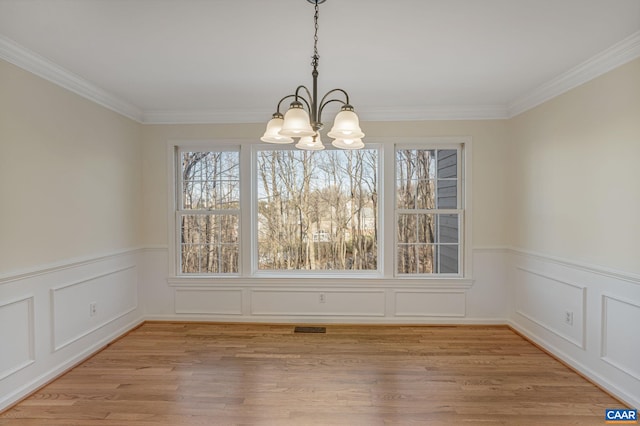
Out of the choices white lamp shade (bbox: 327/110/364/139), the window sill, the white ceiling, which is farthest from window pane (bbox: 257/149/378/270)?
white lamp shade (bbox: 327/110/364/139)

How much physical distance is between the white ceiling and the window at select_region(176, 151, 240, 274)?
801mm

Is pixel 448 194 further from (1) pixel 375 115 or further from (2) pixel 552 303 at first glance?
(2) pixel 552 303

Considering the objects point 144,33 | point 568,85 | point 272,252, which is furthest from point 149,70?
point 568,85

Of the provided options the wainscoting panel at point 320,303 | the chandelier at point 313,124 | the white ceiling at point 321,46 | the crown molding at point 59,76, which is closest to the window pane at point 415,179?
the white ceiling at point 321,46

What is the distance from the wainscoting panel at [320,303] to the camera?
372cm

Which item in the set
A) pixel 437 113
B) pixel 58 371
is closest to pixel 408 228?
pixel 437 113

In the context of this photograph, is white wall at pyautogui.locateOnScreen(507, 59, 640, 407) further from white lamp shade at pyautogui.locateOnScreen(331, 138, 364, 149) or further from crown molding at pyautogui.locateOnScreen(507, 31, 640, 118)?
white lamp shade at pyautogui.locateOnScreen(331, 138, 364, 149)

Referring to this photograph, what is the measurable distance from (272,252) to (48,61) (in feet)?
8.83

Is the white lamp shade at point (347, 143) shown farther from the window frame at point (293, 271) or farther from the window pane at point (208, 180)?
the window pane at point (208, 180)

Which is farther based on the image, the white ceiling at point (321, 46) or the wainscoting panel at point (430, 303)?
the wainscoting panel at point (430, 303)

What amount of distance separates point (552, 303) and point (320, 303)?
2.35m

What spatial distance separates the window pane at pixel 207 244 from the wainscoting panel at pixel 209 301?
24cm

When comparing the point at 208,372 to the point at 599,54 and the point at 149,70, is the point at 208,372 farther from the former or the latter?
the point at 599,54

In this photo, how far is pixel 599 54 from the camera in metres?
2.38
